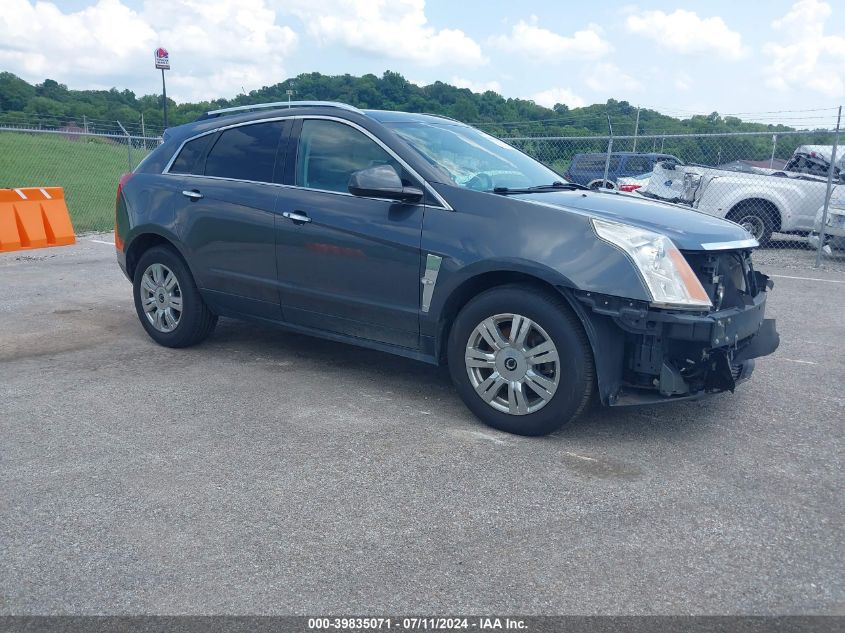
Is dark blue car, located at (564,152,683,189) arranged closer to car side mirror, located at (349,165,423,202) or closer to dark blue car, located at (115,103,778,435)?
dark blue car, located at (115,103,778,435)

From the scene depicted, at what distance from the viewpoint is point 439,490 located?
3.62m

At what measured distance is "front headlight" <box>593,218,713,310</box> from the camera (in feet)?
12.7

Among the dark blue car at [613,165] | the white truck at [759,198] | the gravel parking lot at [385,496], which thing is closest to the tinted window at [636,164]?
the dark blue car at [613,165]

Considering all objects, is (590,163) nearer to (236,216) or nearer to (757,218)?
(757,218)

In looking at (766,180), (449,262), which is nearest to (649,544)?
(449,262)

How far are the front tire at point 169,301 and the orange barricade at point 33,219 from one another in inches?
254

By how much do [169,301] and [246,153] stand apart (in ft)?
4.22

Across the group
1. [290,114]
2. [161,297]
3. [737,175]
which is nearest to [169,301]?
[161,297]

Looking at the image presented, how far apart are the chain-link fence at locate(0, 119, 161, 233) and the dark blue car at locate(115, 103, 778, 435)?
1521 centimetres

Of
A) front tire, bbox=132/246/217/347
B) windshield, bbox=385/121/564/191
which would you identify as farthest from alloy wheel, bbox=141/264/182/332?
windshield, bbox=385/121/564/191

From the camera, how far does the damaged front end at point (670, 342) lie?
153 inches

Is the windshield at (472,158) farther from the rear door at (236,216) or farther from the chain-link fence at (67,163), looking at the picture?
the chain-link fence at (67,163)

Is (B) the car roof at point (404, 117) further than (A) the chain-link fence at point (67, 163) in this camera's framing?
No

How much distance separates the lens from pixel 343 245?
4836 millimetres
